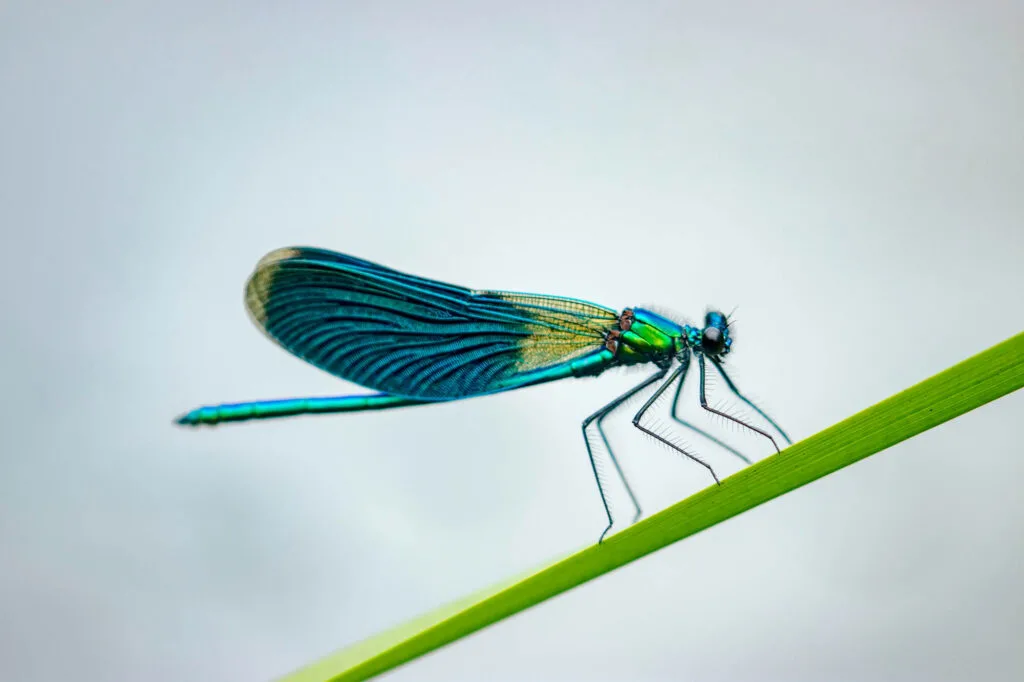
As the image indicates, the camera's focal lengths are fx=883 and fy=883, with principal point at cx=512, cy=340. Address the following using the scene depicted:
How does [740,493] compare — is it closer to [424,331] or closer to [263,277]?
[424,331]

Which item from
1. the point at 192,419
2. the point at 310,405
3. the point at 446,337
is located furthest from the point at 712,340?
the point at 192,419

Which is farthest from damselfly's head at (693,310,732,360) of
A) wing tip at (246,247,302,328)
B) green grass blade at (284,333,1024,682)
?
wing tip at (246,247,302,328)

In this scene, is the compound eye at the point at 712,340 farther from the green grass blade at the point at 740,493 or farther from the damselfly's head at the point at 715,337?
the green grass blade at the point at 740,493

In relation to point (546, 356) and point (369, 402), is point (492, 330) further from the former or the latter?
point (369, 402)

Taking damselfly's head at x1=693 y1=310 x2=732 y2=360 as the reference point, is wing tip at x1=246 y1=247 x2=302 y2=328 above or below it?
above

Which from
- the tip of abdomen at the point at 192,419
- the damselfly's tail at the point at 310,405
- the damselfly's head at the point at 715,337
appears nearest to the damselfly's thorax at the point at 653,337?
the damselfly's head at the point at 715,337

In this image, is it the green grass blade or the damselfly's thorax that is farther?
the damselfly's thorax

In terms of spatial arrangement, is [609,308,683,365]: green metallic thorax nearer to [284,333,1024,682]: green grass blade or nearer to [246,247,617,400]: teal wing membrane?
[246,247,617,400]: teal wing membrane
